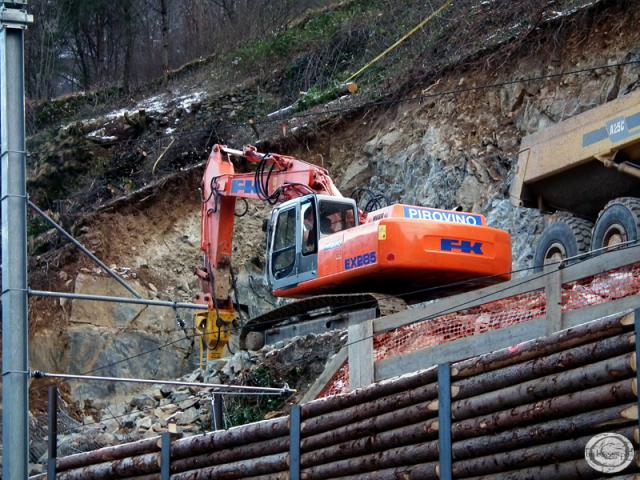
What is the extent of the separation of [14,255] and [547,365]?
5959mm

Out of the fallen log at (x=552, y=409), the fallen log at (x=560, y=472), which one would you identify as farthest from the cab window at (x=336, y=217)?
the fallen log at (x=560, y=472)

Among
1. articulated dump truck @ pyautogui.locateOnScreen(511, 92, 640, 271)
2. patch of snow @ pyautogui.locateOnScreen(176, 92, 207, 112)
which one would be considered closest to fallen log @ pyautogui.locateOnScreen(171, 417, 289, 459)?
articulated dump truck @ pyautogui.locateOnScreen(511, 92, 640, 271)

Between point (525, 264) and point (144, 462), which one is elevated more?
point (525, 264)

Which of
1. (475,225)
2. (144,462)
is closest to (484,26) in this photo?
(475,225)

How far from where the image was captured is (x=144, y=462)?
15.4 m

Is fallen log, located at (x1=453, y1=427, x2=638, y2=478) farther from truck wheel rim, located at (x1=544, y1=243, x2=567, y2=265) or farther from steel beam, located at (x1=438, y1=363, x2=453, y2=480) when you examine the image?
truck wheel rim, located at (x1=544, y1=243, x2=567, y2=265)

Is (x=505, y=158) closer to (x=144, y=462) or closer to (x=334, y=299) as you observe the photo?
(x=334, y=299)

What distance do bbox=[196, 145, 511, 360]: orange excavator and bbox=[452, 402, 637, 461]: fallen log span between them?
8.16 m

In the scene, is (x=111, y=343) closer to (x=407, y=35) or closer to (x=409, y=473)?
(x=407, y=35)

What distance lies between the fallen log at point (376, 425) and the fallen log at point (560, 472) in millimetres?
1331

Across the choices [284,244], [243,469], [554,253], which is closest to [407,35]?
[284,244]

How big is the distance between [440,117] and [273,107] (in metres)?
9.00

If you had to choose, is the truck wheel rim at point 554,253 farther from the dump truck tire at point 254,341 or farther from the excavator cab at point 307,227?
the dump truck tire at point 254,341

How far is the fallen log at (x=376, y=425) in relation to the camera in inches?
465
